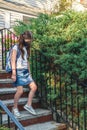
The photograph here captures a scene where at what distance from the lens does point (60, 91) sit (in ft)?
24.2

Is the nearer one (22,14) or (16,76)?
(16,76)

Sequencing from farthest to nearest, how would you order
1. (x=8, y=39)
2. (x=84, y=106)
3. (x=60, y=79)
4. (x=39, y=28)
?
1. (x=8, y=39)
2. (x=39, y=28)
3. (x=60, y=79)
4. (x=84, y=106)

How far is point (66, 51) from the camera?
747 cm

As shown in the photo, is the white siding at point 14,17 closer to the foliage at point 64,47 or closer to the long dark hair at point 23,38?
the foliage at point 64,47

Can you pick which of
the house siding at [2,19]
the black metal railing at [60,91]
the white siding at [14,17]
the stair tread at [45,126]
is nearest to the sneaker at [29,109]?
the stair tread at [45,126]

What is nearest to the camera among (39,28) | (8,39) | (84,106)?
(84,106)

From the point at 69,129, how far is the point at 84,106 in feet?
1.78

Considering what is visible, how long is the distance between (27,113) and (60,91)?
2.67ft

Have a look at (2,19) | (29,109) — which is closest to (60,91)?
(29,109)

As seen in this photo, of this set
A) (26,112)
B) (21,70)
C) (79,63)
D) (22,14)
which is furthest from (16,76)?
(22,14)

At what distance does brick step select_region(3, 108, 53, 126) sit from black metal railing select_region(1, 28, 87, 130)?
17 cm

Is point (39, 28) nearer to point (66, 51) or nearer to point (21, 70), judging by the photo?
point (66, 51)

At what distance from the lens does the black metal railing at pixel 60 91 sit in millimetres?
6988

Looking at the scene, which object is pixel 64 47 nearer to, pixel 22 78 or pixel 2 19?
pixel 22 78
